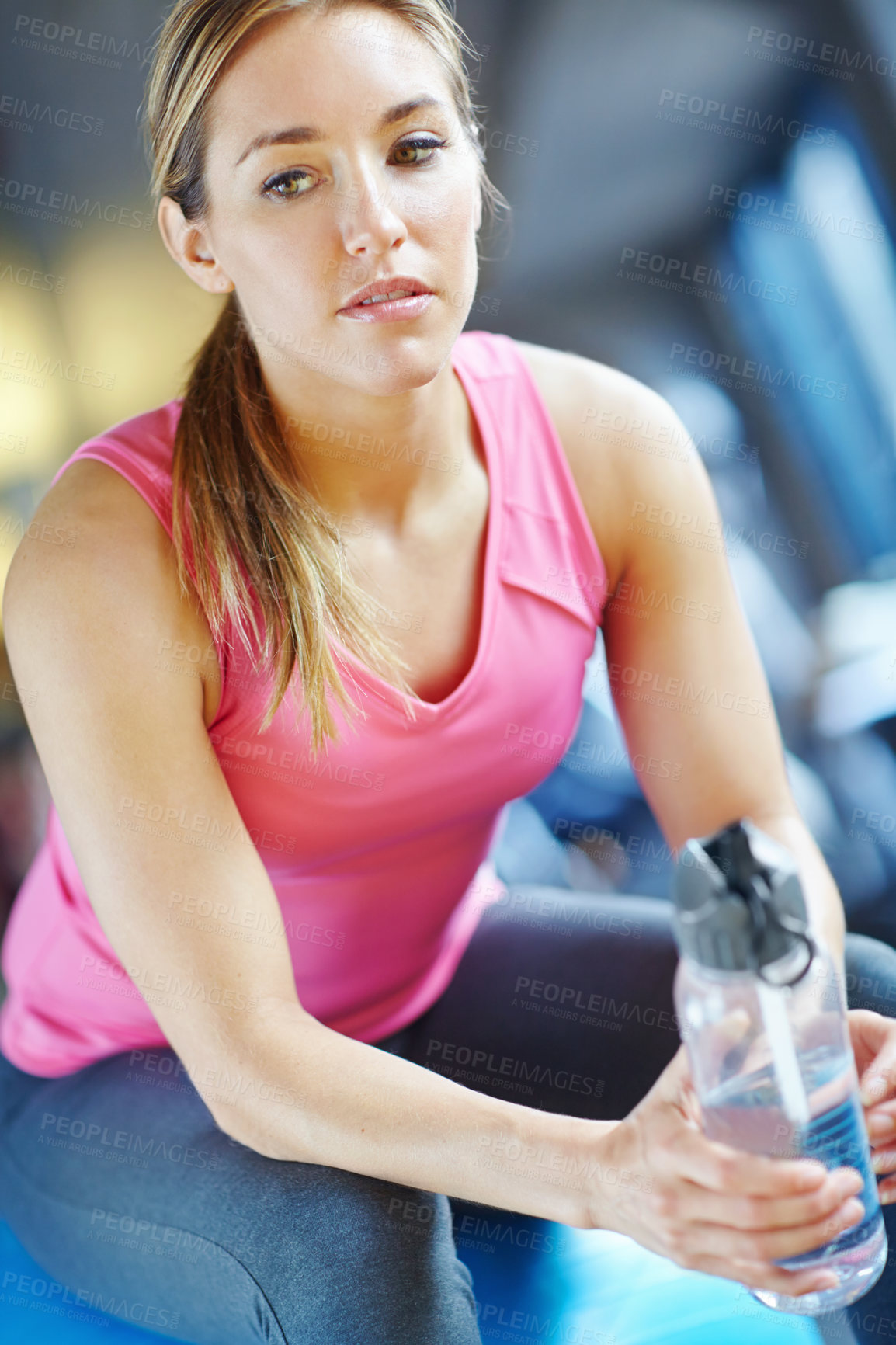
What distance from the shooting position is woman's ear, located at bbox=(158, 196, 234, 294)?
0.89 metres

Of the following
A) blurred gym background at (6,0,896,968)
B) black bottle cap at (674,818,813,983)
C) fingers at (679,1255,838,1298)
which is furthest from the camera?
blurred gym background at (6,0,896,968)

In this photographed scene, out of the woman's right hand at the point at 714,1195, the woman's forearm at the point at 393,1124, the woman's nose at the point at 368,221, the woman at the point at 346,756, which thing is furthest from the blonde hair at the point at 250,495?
the woman's right hand at the point at 714,1195

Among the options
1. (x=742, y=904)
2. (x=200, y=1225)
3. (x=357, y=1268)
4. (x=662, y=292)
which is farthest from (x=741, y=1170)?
(x=662, y=292)

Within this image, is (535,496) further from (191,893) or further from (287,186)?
(191,893)

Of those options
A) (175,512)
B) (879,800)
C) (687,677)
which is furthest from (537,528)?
(879,800)

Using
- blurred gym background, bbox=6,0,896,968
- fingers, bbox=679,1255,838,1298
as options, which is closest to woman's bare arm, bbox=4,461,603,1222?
fingers, bbox=679,1255,838,1298

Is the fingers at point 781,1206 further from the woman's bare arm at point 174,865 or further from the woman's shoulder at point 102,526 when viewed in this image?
the woman's shoulder at point 102,526

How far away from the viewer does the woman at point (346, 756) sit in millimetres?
776

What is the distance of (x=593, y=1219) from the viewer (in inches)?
27.8

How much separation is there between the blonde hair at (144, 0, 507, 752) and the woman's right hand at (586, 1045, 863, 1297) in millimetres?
356

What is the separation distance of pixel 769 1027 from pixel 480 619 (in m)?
0.47

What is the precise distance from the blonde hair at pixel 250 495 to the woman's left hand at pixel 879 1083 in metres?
0.38

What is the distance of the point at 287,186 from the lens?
0.82 meters

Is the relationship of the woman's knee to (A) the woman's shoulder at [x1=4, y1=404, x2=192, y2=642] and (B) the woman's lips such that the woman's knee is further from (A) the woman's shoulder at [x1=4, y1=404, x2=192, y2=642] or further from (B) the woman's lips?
(B) the woman's lips
